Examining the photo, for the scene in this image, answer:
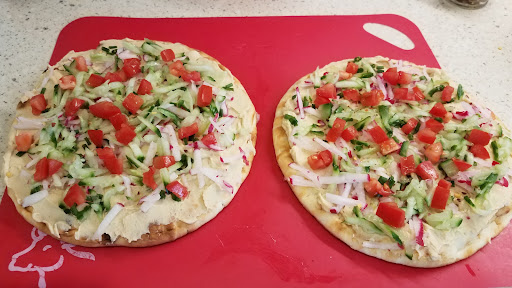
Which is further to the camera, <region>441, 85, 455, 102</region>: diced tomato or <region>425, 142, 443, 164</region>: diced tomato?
<region>441, 85, 455, 102</region>: diced tomato

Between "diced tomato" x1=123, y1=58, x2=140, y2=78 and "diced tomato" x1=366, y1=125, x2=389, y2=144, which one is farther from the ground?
"diced tomato" x1=123, y1=58, x2=140, y2=78

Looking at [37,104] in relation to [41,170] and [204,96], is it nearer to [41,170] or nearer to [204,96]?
[41,170]

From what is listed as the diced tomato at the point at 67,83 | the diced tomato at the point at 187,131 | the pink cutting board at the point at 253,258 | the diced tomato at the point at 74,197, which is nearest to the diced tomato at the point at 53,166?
the diced tomato at the point at 74,197

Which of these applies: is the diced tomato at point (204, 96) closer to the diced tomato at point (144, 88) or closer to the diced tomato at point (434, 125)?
the diced tomato at point (144, 88)

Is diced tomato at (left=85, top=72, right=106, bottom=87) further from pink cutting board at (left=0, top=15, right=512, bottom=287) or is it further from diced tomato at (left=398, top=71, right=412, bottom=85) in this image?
diced tomato at (left=398, top=71, right=412, bottom=85)

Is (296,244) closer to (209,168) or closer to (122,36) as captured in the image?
(209,168)

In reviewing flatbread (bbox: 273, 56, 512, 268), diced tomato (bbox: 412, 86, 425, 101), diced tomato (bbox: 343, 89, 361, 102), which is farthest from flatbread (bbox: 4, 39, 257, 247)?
diced tomato (bbox: 412, 86, 425, 101)

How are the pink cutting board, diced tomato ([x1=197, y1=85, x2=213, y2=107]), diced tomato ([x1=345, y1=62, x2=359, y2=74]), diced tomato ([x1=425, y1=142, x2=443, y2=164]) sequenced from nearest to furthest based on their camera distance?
the pink cutting board, diced tomato ([x1=425, y1=142, x2=443, y2=164]), diced tomato ([x1=197, y1=85, x2=213, y2=107]), diced tomato ([x1=345, y1=62, x2=359, y2=74])

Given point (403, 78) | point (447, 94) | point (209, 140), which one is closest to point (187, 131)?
point (209, 140)
